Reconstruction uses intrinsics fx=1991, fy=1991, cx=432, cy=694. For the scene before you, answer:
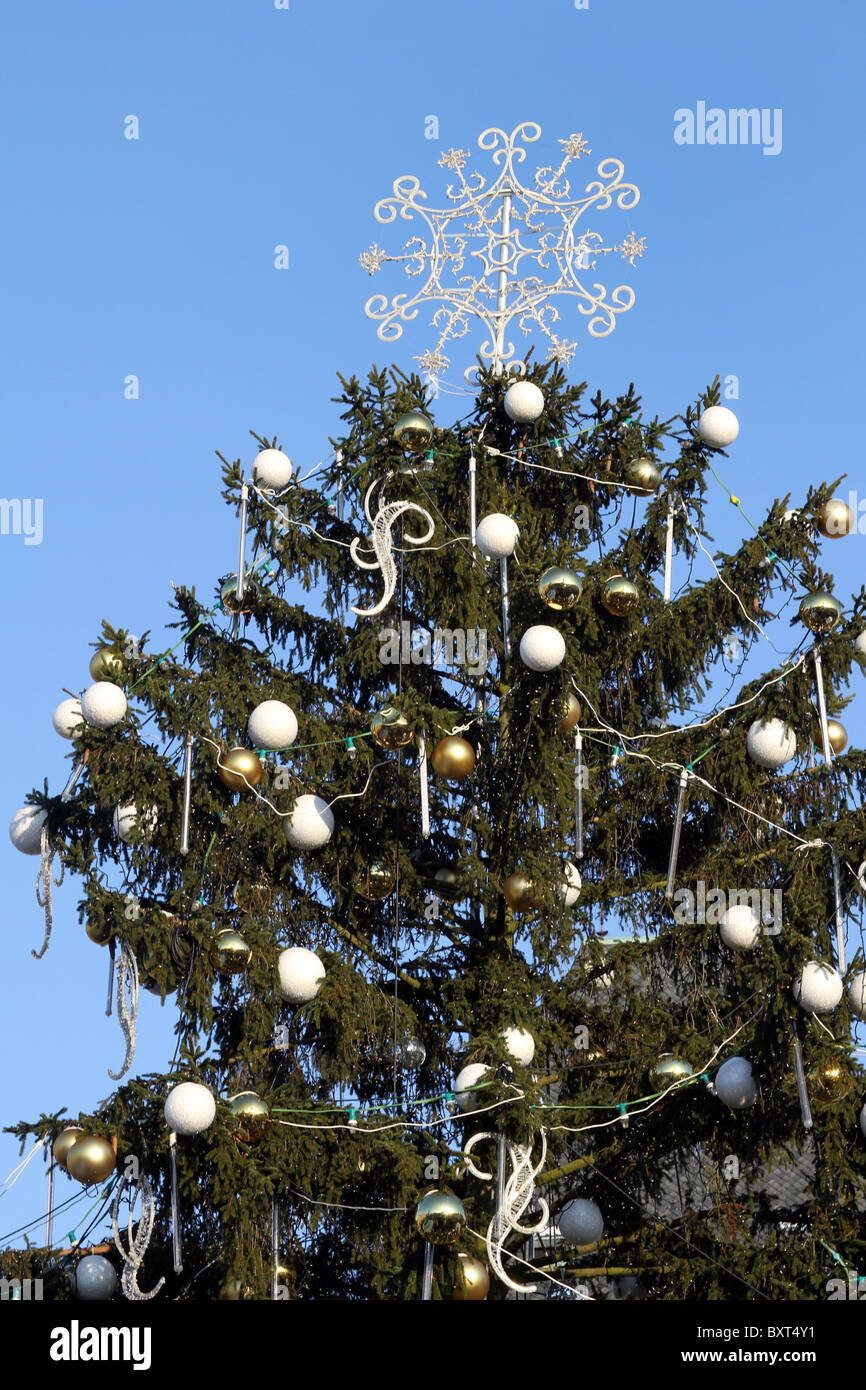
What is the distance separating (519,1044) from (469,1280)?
1.52m

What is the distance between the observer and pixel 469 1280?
40.7ft

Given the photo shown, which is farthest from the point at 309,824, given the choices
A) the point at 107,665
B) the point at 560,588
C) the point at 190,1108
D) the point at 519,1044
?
the point at 560,588

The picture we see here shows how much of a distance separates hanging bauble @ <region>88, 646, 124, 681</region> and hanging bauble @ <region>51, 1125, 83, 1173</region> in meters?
3.11

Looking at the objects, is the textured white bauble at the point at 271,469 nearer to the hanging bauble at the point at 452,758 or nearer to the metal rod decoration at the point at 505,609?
the metal rod decoration at the point at 505,609

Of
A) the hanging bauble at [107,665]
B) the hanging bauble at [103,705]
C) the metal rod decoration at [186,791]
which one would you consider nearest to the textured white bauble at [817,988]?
the metal rod decoration at [186,791]

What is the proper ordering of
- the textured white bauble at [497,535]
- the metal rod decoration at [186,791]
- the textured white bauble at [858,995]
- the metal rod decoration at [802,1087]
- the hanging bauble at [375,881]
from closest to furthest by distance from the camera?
the metal rod decoration at [802,1087], the textured white bauble at [858,995], the metal rod decoration at [186,791], the textured white bauble at [497,535], the hanging bauble at [375,881]

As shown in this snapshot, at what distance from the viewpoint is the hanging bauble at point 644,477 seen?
15359mm

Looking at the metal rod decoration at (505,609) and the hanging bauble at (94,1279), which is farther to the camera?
the metal rod decoration at (505,609)

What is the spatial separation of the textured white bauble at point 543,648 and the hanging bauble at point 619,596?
1.28 m

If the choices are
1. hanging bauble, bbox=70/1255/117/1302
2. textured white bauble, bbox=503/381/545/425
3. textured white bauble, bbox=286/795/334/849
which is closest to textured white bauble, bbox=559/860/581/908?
textured white bauble, bbox=286/795/334/849

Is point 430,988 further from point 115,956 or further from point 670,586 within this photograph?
point 670,586

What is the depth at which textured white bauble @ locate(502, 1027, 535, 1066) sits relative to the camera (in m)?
13.0

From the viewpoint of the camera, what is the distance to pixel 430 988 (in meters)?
14.4
